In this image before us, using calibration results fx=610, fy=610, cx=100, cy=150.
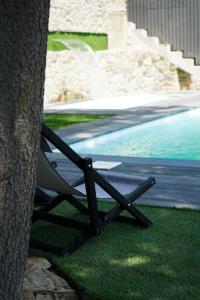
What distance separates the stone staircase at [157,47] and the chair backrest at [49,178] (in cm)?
1574

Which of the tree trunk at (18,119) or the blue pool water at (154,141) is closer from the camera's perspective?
the tree trunk at (18,119)

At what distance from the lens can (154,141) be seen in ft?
31.6

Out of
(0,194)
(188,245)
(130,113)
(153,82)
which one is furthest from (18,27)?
(153,82)

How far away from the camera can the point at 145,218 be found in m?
4.05

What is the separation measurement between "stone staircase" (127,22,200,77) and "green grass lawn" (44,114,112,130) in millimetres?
7675

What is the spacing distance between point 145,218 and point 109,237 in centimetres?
30

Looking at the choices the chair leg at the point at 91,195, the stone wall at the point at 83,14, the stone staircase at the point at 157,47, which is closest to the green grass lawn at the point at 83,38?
the stone wall at the point at 83,14

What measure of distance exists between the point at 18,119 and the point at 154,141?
7936 mm

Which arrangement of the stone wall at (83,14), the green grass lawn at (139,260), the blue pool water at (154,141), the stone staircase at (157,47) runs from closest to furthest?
the green grass lawn at (139,260) → the blue pool water at (154,141) → the stone wall at (83,14) → the stone staircase at (157,47)

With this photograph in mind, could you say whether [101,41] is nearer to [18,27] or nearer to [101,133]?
[101,133]

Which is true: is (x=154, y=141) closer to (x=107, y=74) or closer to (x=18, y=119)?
(x=18, y=119)

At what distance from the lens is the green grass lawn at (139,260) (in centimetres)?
299

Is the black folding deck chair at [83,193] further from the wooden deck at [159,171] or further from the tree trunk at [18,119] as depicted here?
the tree trunk at [18,119]

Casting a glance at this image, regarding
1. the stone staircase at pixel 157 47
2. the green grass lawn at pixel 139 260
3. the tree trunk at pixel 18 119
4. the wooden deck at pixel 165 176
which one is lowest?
the green grass lawn at pixel 139 260
